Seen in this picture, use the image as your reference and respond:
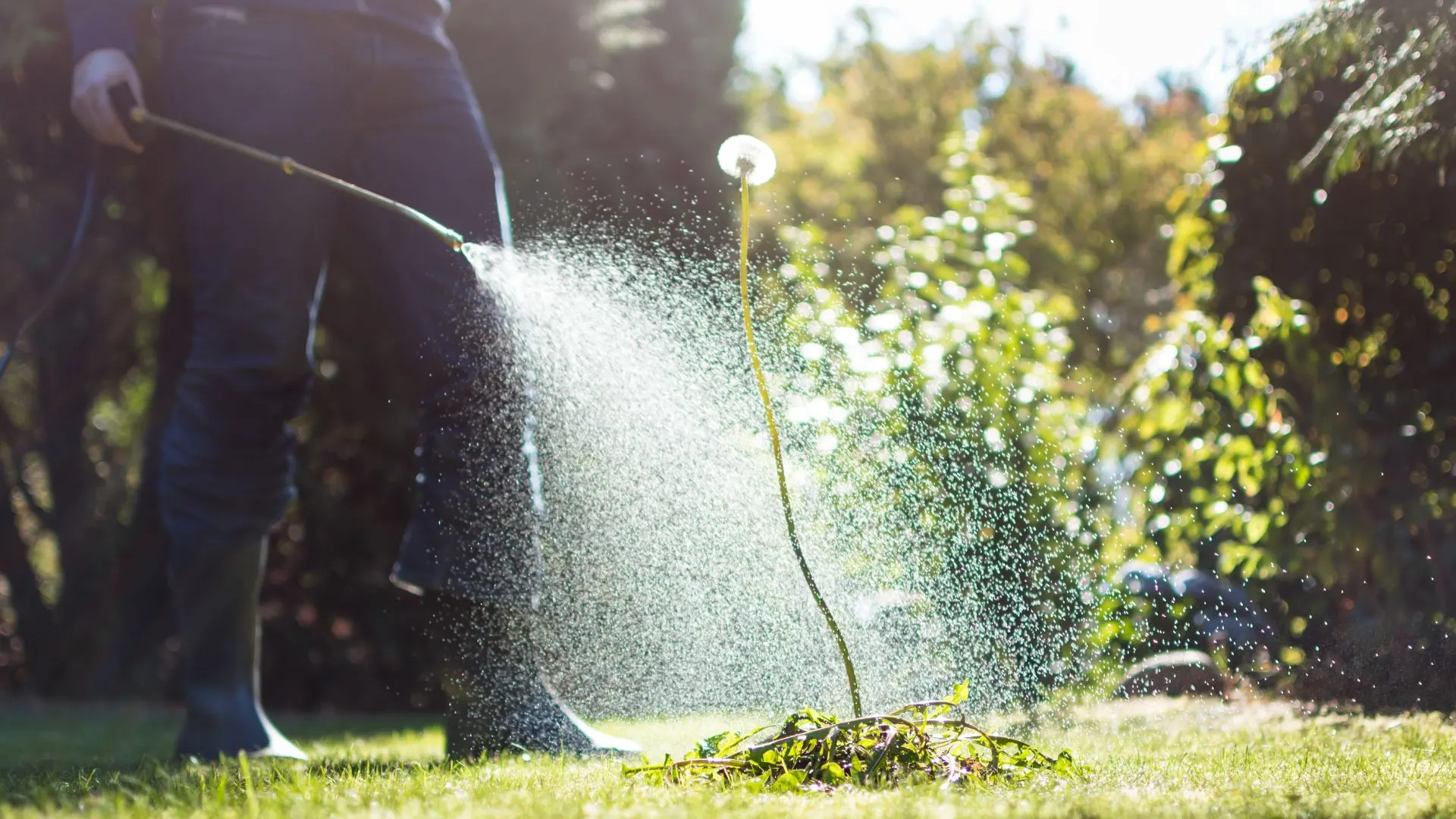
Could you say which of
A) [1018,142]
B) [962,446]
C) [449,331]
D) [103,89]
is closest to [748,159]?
[449,331]

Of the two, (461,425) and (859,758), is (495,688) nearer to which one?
(461,425)

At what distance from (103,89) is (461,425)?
2.93 feet

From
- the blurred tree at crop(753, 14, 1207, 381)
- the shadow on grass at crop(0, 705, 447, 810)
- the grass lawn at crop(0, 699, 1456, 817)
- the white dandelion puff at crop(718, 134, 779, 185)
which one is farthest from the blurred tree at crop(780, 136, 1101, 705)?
the blurred tree at crop(753, 14, 1207, 381)

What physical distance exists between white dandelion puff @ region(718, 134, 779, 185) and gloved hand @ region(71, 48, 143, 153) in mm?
1169

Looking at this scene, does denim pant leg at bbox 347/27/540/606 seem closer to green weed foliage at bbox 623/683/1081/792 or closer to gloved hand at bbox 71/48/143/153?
gloved hand at bbox 71/48/143/153

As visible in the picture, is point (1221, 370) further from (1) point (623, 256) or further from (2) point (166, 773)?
(2) point (166, 773)

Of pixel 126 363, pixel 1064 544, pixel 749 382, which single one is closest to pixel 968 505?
pixel 1064 544

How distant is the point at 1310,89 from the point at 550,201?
2639 millimetres

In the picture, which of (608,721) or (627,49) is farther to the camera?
(627,49)

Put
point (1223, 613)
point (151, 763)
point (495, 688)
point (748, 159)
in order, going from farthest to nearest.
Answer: point (1223, 613)
point (495, 688)
point (151, 763)
point (748, 159)

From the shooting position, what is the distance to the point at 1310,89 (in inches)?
123

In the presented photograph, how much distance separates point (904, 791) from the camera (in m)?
1.62

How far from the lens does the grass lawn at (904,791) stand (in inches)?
58.6

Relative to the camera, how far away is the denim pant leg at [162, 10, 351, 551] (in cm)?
248
